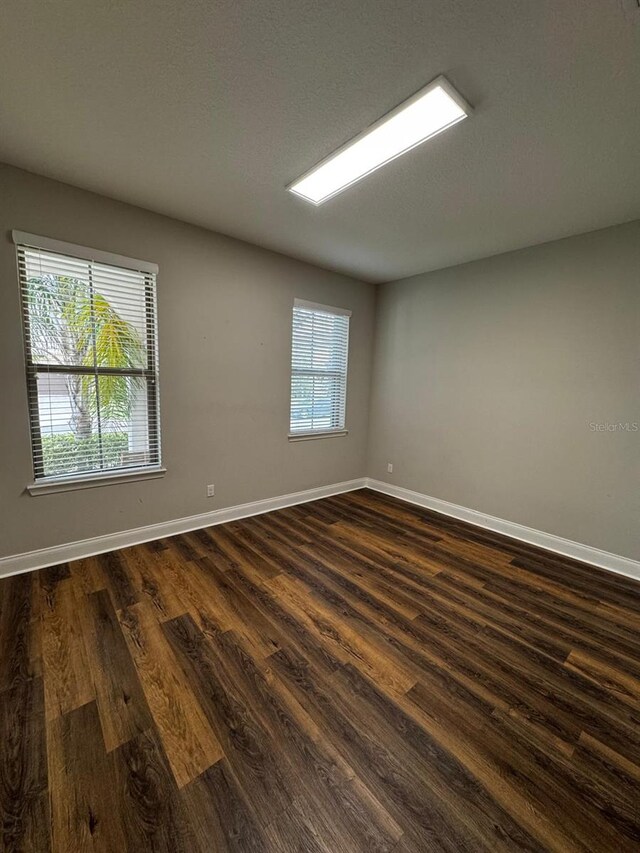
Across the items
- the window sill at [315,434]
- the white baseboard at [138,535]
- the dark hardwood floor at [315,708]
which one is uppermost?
the window sill at [315,434]

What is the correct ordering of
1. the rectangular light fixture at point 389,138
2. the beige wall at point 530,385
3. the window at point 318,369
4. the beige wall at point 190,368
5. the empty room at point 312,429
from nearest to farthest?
1. the empty room at point 312,429
2. the rectangular light fixture at point 389,138
3. the beige wall at point 190,368
4. the beige wall at point 530,385
5. the window at point 318,369

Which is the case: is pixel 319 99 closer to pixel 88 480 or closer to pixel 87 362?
pixel 87 362

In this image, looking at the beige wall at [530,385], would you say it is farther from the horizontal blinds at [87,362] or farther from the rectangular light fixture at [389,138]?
the horizontal blinds at [87,362]

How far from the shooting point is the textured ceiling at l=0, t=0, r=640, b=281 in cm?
117

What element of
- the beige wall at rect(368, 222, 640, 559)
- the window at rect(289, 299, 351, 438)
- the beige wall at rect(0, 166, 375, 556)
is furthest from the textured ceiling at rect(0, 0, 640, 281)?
the window at rect(289, 299, 351, 438)

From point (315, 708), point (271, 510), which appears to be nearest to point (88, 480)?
point (271, 510)

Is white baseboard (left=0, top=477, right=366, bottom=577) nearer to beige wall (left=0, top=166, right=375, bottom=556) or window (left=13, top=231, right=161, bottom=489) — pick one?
beige wall (left=0, top=166, right=375, bottom=556)

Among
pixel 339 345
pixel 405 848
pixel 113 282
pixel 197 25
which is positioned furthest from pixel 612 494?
pixel 113 282

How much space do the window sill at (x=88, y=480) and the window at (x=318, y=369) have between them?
152 centimetres

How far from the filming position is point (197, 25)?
120cm

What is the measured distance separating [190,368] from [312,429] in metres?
1.59

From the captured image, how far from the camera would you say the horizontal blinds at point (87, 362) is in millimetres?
2244

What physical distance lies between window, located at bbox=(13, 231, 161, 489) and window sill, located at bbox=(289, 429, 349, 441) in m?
1.47

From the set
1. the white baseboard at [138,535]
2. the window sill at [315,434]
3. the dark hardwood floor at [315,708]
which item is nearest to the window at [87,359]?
the white baseboard at [138,535]
